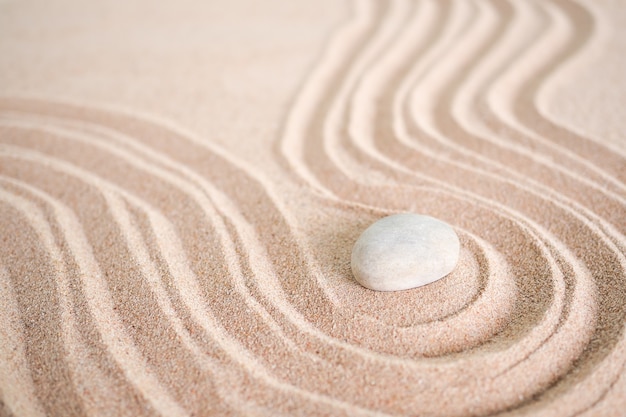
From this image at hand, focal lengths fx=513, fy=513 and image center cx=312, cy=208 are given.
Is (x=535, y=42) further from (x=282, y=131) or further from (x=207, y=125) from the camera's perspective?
(x=207, y=125)

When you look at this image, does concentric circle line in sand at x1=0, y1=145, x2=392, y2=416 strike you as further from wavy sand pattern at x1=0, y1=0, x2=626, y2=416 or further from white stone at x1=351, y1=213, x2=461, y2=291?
white stone at x1=351, y1=213, x2=461, y2=291

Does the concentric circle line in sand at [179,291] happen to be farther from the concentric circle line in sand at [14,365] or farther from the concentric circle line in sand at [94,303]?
the concentric circle line in sand at [14,365]

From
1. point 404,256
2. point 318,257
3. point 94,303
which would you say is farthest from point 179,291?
point 404,256

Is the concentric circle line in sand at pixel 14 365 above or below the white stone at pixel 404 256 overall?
above

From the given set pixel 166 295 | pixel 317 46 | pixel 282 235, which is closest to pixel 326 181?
pixel 282 235

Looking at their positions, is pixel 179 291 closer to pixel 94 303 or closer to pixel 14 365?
pixel 94 303

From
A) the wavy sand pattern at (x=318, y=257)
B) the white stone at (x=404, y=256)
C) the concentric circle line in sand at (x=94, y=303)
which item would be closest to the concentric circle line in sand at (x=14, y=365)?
the wavy sand pattern at (x=318, y=257)

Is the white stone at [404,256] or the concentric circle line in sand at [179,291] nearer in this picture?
the concentric circle line in sand at [179,291]

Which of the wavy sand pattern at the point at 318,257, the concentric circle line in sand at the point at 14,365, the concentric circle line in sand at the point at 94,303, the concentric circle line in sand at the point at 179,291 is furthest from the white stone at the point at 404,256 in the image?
the concentric circle line in sand at the point at 14,365
